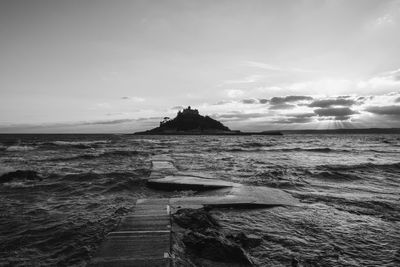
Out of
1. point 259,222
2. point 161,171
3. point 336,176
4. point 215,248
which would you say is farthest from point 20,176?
point 336,176

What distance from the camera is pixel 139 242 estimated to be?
4.83 m

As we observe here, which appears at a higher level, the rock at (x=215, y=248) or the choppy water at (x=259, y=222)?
the rock at (x=215, y=248)

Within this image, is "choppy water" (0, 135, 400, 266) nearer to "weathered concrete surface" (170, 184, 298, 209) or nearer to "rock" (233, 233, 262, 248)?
"rock" (233, 233, 262, 248)

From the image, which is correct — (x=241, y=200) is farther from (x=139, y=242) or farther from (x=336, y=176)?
(x=336, y=176)

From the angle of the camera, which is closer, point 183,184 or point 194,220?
point 194,220

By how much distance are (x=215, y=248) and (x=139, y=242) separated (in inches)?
53.8

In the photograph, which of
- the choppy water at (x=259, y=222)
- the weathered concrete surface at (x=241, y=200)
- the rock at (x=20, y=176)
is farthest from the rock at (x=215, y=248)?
the rock at (x=20, y=176)

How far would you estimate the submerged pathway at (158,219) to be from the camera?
4254 millimetres

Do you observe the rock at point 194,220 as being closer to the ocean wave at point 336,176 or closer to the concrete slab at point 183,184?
the concrete slab at point 183,184

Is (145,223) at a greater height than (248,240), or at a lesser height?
greater

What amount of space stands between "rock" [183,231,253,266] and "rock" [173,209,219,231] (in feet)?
2.58

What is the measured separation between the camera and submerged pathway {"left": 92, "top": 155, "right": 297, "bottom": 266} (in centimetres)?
425

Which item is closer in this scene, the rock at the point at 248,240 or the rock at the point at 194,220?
the rock at the point at 248,240

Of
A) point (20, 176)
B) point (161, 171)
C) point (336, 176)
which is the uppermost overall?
point (161, 171)
